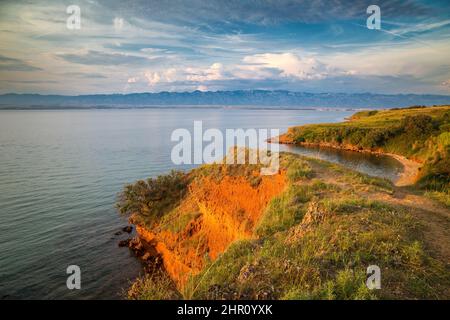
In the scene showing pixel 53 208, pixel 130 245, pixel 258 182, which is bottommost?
pixel 130 245

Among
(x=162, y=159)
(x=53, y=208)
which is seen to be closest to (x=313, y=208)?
(x=53, y=208)

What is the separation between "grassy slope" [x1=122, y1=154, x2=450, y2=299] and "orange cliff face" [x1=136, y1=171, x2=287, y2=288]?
608 cm

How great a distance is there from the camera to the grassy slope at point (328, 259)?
6.09 meters

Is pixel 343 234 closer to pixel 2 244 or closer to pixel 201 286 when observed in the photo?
pixel 201 286

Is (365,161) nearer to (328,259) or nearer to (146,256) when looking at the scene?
(146,256)

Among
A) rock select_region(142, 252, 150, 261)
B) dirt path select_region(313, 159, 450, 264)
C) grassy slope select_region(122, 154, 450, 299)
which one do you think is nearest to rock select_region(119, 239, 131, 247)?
rock select_region(142, 252, 150, 261)

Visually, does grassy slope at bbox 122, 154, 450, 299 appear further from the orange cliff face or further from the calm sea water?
the orange cliff face

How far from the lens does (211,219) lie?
21453mm

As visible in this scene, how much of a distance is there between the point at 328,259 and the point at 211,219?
14610 mm

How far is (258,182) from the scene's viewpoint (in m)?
20.1

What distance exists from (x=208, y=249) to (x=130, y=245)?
407 inches

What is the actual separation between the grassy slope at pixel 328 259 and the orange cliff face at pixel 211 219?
20.0 ft

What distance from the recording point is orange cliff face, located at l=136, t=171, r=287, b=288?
61.6ft
